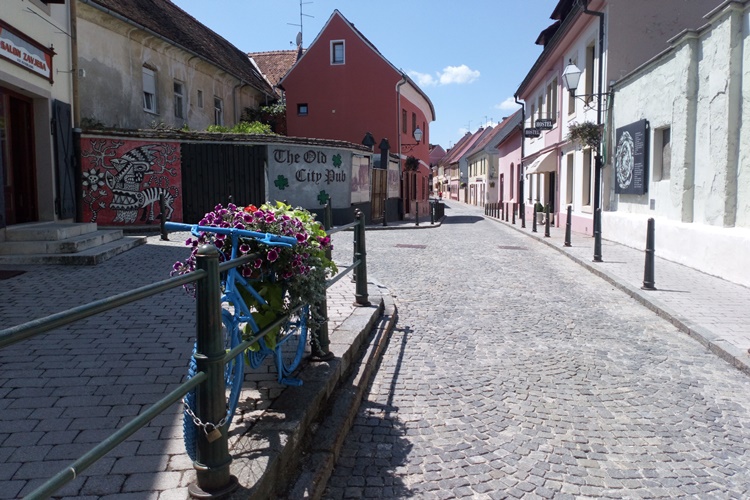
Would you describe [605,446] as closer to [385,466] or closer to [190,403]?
[385,466]

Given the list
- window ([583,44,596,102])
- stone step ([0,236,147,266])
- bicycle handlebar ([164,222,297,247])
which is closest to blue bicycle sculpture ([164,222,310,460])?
bicycle handlebar ([164,222,297,247])

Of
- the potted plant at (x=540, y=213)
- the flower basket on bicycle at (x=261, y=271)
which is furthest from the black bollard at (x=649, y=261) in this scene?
the potted plant at (x=540, y=213)

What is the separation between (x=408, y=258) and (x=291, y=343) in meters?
7.98

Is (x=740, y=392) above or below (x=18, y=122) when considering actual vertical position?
below

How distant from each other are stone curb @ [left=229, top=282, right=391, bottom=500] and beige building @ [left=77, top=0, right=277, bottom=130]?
1278 centimetres

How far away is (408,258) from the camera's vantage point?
12961 millimetres

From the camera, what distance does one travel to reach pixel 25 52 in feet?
35.6

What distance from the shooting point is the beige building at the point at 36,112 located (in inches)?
416

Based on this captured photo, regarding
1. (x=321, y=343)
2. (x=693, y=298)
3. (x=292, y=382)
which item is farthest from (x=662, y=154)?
(x=292, y=382)

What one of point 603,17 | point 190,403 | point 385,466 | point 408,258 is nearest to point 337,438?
point 385,466

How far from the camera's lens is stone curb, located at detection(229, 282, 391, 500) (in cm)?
269

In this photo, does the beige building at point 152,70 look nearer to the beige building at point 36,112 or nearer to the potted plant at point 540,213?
the beige building at point 36,112

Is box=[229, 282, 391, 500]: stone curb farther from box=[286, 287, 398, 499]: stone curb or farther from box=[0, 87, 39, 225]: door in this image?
box=[0, 87, 39, 225]: door

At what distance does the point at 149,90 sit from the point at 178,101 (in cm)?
215
